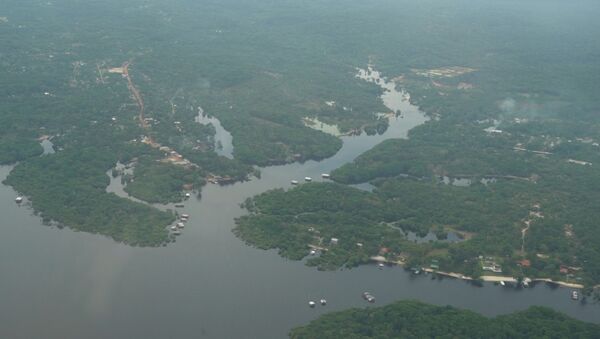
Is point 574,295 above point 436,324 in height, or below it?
below

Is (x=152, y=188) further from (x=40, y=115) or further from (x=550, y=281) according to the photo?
(x=550, y=281)

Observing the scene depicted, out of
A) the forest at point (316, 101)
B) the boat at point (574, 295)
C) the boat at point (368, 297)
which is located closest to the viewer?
the boat at point (368, 297)

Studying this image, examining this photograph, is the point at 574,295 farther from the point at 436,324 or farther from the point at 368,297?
the point at 368,297

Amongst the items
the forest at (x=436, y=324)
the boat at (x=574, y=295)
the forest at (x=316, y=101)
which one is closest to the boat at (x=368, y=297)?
the forest at (x=436, y=324)

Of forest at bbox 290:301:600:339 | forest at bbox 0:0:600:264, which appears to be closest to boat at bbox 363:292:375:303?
forest at bbox 290:301:600:339

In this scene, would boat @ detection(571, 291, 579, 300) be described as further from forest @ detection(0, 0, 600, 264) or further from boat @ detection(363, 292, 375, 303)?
boat @ detection(363, 292, 375, 303)

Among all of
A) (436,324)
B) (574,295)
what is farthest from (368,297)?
(574,295)

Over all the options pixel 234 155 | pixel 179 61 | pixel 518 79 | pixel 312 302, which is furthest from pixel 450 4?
pixel 312 302

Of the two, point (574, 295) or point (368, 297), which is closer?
point (368, 297)

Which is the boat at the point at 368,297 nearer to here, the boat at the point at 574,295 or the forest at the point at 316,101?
the forest at the point at 316,101
